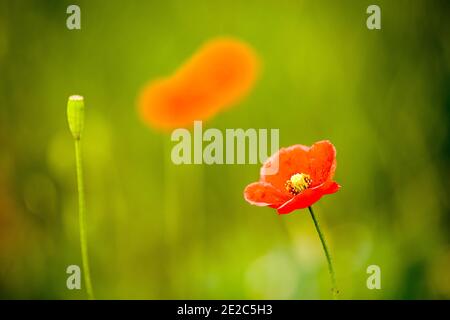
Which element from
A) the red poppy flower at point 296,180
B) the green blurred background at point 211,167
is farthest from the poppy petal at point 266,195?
the green blurred background at point 211,167

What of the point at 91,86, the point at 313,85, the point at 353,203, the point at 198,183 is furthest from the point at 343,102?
the point at 91,86

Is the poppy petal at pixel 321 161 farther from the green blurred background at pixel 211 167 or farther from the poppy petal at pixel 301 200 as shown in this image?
the green blurred background at pixel 211 167

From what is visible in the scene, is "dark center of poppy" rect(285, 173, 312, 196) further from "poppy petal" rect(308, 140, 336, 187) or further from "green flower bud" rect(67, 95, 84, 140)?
"green flower bud" rect(67, 95, 84, 140)

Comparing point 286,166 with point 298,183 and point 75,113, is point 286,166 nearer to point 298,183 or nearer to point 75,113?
point 298,183

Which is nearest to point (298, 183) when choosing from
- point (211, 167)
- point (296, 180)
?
point (296, 180)

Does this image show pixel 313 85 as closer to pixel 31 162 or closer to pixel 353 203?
pixel 353 203

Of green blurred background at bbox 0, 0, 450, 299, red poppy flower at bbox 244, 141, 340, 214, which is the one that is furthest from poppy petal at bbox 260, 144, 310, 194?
green blurred background at bbox 0, 0, 450, 299
